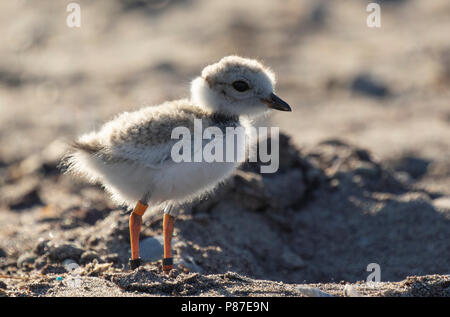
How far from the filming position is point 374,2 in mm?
13641

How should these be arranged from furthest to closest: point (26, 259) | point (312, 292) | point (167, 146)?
point (26, 259) → point (167, 146) → point (312, 292)

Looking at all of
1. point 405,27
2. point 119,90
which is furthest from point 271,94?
point 405,27

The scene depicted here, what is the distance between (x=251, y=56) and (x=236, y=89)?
6.86 meters

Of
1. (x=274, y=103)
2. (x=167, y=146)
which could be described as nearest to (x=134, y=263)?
(x=167, y=146)

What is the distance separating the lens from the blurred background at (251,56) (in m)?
8.14

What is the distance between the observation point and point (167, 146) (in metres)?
3.72

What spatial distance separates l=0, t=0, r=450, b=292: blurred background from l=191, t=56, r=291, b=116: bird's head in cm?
236

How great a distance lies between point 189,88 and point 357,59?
714cm

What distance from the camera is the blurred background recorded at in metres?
8.14

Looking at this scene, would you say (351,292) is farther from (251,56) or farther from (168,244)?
(251,56)

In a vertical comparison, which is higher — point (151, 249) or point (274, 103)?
point (274, 103)

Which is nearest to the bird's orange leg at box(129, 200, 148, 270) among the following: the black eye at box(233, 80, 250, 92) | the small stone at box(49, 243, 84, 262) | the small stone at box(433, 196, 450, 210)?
the small stone at box(49, 243, 84, 262)

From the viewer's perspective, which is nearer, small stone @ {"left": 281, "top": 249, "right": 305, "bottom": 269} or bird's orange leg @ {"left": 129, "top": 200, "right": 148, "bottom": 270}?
bird's orange leg @ {"left": 129, "top": 200, "right": 148, "bottom": 270}

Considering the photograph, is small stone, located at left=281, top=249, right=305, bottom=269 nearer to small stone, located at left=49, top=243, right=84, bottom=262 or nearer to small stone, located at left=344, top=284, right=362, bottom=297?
small stone, located at left=344, top=284, right=362, bottom=297
